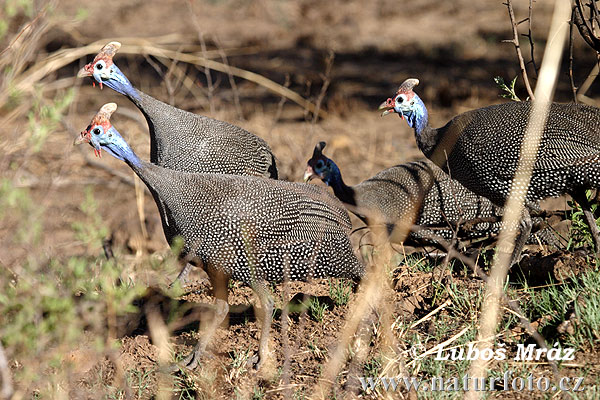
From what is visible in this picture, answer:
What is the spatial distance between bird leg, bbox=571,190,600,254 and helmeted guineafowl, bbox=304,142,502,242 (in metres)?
0.68

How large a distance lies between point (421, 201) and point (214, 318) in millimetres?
1489

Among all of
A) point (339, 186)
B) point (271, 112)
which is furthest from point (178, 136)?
point (271, 112)

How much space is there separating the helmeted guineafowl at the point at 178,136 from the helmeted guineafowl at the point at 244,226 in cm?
60

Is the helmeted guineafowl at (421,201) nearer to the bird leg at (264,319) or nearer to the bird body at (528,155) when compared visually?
the bird body at (528,155)

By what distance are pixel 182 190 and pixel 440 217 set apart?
67.8 inches

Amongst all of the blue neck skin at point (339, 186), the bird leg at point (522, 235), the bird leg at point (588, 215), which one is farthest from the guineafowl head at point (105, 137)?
the bird leg at point (588, 215)

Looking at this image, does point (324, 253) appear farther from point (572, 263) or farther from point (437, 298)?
point (572, 263)

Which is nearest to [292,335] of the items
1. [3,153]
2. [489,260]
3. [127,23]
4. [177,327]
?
[177,327]

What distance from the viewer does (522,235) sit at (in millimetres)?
3852

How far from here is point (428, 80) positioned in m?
8.66

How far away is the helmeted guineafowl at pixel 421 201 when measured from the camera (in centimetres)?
437

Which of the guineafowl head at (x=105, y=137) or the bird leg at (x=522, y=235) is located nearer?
the guineafowl head at (x=105, y=137)

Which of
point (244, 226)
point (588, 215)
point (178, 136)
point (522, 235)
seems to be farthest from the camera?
point (178, 136)

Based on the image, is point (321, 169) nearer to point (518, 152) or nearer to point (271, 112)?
point (518, 152)
